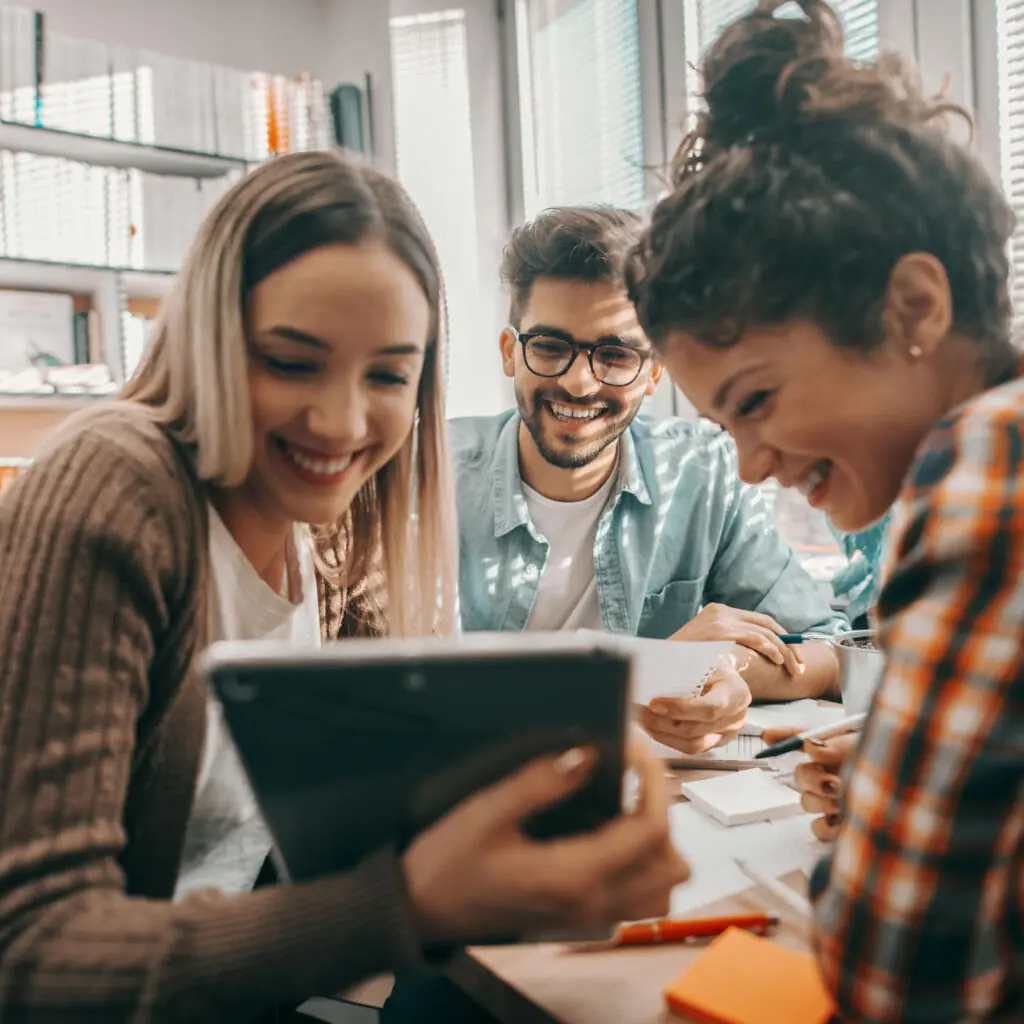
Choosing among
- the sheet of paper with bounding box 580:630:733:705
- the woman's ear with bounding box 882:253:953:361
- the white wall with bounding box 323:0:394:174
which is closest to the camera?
the woman's ear with bounding box 882:253:953:361

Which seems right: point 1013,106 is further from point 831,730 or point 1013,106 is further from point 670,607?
point 831,730

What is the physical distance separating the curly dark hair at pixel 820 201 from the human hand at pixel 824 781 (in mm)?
363

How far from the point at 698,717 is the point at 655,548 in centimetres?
73

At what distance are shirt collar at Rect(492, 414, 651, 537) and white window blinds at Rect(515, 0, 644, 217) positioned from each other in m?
1.07

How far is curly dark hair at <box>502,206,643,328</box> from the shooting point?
5.17 ft

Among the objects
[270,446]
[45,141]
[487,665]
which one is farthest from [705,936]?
[45,141]

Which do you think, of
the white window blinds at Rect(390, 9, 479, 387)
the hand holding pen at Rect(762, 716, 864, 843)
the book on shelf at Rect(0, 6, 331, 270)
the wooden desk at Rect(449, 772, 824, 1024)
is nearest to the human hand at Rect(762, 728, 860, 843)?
the hand holding pen at Rect(762, 716, 864, 843)

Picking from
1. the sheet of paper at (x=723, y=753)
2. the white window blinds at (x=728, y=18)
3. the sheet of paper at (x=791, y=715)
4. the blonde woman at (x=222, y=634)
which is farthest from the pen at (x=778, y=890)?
the white window blinds at (x=728, y=18)

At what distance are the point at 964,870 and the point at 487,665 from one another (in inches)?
10.8

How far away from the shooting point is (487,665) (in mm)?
500

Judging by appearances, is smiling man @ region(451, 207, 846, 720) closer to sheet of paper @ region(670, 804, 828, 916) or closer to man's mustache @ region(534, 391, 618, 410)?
man's mustache @ region(534, 391, 618, 410)

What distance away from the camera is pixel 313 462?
915mm

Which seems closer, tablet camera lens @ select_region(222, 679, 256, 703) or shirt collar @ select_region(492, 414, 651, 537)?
tablet camera lens @ select_region(222, 679, 256, 703)

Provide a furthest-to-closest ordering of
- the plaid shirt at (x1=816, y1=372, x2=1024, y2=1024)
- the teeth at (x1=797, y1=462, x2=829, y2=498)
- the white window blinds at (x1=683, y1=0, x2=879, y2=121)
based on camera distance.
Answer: the white window blinds at (x1=683, y1=0, x2=879, y2=121), the teeth at (x1=797, y1=462, x2=829, y2=498), the plaid shirt at (x1=816, y1=372, x2=1024, y2=1024)
